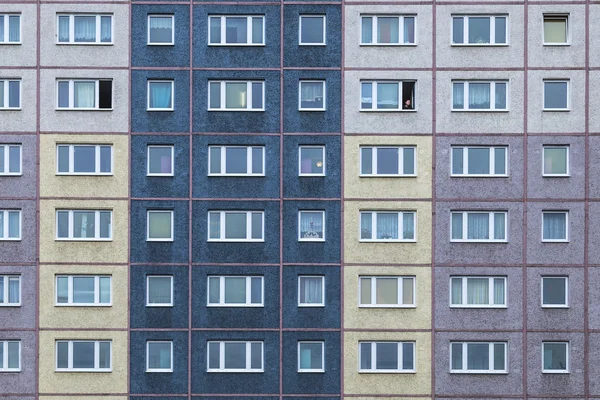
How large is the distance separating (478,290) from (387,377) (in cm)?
534

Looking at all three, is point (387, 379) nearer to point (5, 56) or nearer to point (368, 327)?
point (368, 327)

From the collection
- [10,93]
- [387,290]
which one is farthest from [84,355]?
[387,290]

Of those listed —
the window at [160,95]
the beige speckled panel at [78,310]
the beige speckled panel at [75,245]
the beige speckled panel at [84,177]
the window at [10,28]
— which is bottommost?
the beige speckled panel at [78,310]

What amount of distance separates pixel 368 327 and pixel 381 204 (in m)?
5.23

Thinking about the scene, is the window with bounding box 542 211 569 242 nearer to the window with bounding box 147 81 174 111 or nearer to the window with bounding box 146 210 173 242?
the window with bounding box 146 210 173 242

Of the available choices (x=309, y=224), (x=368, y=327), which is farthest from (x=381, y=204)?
(x=368, y=327)

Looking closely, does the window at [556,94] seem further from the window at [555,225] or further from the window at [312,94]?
the window at [312,94]

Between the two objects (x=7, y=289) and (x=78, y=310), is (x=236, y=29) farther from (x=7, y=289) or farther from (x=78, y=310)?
(x=7, y=289)

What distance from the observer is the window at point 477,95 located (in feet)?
112

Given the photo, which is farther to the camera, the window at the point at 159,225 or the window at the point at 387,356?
the window at the point at 159,225

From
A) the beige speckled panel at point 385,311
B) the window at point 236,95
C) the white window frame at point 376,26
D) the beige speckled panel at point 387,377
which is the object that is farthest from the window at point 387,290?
the white window frame at point 376,26

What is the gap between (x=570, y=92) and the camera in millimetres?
34031

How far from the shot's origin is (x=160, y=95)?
34219 mm

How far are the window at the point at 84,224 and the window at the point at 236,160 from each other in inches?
195
